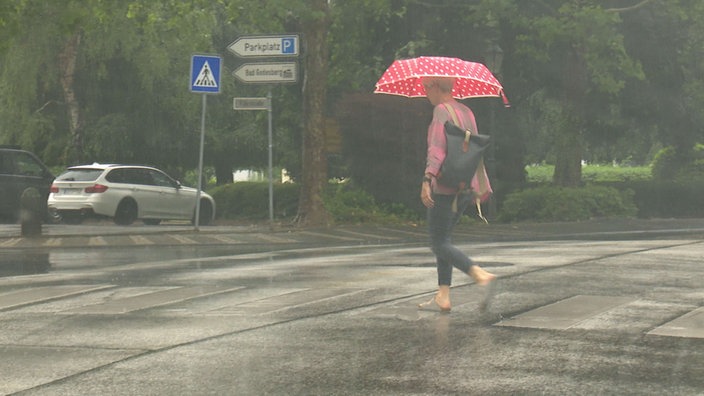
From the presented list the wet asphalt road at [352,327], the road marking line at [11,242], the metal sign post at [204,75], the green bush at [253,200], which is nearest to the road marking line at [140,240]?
the road marking line at [11,242]

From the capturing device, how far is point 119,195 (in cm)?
2797

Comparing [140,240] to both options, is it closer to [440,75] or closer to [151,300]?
[151,300]

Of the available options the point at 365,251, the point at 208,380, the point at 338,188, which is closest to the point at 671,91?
the point at 338,188

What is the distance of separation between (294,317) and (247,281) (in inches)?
116

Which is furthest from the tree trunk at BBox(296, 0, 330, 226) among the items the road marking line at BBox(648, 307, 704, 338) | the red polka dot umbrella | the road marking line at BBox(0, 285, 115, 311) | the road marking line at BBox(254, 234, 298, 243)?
the road marking line at BBox(648, 307, 704, 338)

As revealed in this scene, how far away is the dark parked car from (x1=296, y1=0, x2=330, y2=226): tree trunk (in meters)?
7.19

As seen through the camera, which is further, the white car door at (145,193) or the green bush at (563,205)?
the white car door at (145,193)

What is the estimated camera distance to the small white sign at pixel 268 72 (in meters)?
22.6

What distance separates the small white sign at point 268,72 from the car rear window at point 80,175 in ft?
21.5

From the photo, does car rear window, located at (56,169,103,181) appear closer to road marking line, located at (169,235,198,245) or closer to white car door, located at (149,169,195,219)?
white car door, located at (149,169,195,219)

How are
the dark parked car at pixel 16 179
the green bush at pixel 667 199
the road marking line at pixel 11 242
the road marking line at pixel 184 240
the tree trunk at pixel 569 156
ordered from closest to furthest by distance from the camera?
the road marking line at pixel 11 242 < the road marking line at pixel 184 240 < the dark parked car at pixel 16 179 < the tree trunk at pixel 569 156 < the green bush at pixel 667 199

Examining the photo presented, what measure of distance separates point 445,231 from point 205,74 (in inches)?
542

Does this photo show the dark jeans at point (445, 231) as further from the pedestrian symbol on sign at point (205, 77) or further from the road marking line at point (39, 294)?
the pedestrian symbol on sign at point (205, 77)

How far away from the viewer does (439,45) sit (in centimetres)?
3164
